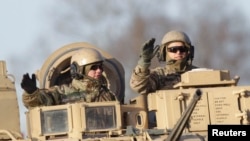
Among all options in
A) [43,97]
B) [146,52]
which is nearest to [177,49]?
[146,52]

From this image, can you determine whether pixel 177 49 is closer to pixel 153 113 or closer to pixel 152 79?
pixel 152 79

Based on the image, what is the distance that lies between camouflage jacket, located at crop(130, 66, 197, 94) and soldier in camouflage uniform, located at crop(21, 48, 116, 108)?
1.88ft

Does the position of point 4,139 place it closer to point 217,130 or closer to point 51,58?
point 51,58

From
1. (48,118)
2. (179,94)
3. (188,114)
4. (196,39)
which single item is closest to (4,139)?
(48,118)

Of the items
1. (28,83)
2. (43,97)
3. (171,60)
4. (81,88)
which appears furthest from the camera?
(171,60)

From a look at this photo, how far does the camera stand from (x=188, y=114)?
70.3 feet

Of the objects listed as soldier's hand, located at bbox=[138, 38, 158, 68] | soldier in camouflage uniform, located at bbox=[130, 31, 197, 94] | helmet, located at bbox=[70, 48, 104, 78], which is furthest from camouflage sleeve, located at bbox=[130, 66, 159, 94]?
helmet, located at bbox=[70, 48, 104, 78]

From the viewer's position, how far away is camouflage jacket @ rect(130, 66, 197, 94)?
992 inches

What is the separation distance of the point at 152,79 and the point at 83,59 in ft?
4.30

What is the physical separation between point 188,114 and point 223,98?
2.96 m

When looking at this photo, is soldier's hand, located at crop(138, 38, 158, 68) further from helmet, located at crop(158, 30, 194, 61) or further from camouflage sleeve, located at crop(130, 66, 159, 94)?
helmet, located at crop(158, 30, 194, 61)

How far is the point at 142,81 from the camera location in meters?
25.2

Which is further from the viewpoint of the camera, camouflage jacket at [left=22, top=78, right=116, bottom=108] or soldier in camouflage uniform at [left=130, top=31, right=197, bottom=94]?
soldier in camouflage uniform at [left=130, top=31, right=197, bottom=94]

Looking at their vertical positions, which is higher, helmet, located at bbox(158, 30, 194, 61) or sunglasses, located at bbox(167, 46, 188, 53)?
helmet, located at bbox(158, 30, 194, 61)
